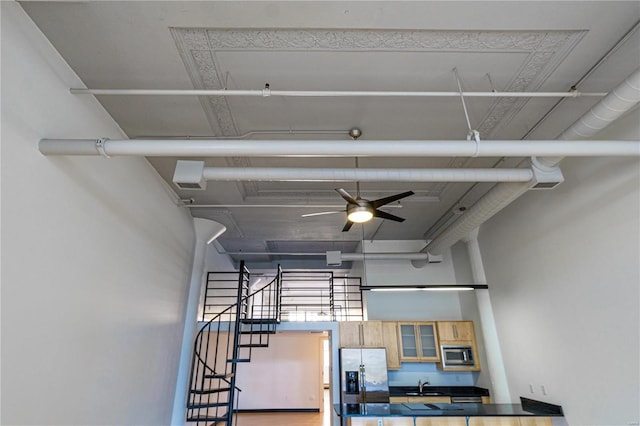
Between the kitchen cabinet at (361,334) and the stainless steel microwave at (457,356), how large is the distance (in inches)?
52.0

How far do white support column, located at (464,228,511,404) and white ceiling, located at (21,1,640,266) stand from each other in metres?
3.32

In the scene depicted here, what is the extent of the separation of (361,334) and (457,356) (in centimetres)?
206

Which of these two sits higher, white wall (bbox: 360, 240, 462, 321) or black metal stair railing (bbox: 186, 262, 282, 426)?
white wall (bbox: 360, 240, 462, 321)

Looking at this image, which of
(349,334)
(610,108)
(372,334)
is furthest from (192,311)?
(610,108)

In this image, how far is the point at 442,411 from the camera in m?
4.69

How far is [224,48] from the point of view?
2922mm

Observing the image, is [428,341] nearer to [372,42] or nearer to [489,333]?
[489,333]

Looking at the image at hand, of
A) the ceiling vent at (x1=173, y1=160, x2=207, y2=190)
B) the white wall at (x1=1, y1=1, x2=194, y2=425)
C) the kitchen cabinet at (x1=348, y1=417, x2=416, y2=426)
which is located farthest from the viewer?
the kitchen cabinet at (x1=348, y1=417, x2=416, y2=426)

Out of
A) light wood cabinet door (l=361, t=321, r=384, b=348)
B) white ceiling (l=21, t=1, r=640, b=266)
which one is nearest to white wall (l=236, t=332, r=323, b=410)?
light wood cabinet door (l=361, t=321, r=384, b=348)

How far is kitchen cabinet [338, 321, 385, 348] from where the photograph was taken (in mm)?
6961

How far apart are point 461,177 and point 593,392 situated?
10.3ft

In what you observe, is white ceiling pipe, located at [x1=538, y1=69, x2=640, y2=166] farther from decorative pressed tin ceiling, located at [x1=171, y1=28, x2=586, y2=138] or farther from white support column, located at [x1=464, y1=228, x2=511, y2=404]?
white support column, located at [x1=464, y1=228, x2=511, y2=404]

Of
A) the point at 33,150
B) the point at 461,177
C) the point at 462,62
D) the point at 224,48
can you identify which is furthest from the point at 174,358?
the point at 462,62

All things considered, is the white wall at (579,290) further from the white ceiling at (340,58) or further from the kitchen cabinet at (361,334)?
the kitchen cabinet at (361,334)
